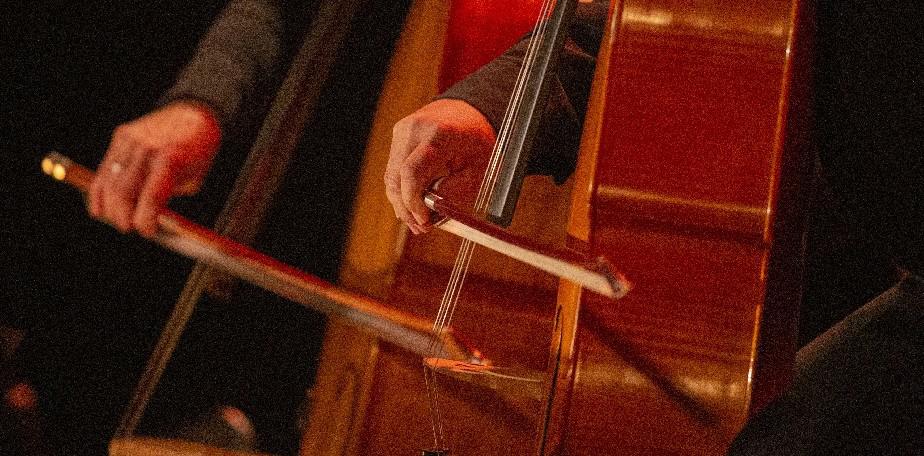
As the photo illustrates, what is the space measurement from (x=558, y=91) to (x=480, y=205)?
207mm

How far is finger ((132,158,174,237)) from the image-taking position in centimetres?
57

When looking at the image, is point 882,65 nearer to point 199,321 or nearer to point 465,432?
point 465,432

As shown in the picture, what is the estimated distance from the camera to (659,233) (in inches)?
22.9

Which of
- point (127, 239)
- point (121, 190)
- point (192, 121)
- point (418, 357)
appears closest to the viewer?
point (121, 190)

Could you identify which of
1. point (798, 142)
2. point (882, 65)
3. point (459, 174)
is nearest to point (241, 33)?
point (459, 174)

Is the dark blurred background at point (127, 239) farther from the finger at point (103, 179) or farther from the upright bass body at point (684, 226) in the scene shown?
the upright bass body at point (684, 226)

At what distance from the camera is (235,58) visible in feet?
2.71

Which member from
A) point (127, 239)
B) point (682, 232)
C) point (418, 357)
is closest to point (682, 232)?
point (682, 232)

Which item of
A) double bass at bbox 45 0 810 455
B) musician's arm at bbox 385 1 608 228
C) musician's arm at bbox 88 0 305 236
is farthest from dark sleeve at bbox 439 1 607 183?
musician's arm at bbox 88 0 305 236

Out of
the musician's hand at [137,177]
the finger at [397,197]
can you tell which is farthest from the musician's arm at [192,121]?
the finger at [397,197]

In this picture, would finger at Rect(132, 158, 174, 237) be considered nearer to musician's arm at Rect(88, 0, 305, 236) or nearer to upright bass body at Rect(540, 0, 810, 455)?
musician's arm at Rect(88, 0, 305, 236)

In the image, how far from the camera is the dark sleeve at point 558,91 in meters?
0.69

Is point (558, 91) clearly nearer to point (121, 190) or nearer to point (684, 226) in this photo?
point (684, 226)

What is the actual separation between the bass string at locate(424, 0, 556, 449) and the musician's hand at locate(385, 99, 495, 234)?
3 cm
